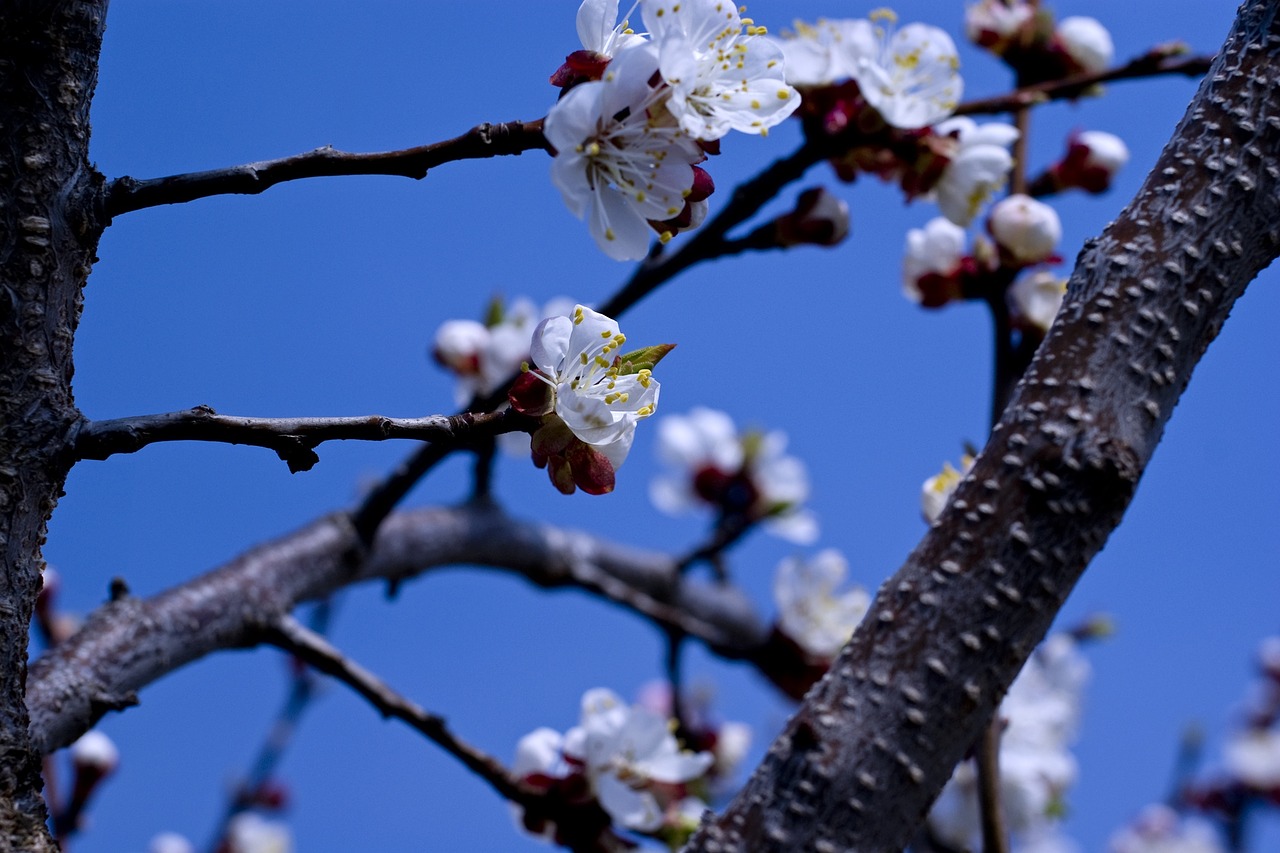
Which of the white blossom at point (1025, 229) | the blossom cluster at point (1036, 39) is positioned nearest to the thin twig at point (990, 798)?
the white blossom at point (1025, 229)

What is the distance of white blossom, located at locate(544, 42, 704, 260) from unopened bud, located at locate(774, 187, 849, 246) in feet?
1.40

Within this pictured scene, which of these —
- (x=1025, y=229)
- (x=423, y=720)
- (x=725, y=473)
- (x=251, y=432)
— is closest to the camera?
(x=251, y=432)

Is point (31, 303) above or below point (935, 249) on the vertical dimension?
below

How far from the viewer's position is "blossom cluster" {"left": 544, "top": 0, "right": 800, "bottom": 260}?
63 cm

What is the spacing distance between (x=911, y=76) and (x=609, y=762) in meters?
0.79

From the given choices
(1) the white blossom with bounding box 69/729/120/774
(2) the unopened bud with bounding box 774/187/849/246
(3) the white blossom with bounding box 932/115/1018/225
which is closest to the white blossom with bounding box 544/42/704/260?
(2) the unopened bud with bounding box 774/187/849/246

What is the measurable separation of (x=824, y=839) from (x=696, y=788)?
1.10m

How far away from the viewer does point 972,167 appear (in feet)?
3.79

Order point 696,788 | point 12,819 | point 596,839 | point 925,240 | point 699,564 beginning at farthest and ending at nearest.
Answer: point 699,564, point 696,788, point 925,240, point 596,839, point 12,819

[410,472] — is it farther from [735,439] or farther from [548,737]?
[735,439]

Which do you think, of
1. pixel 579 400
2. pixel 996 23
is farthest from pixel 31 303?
pixel 996 23

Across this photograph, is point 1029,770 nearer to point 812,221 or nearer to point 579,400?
point 812,221

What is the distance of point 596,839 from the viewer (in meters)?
1.09

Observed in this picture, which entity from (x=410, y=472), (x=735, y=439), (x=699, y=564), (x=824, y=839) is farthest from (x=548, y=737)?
(x=735, y=439)
